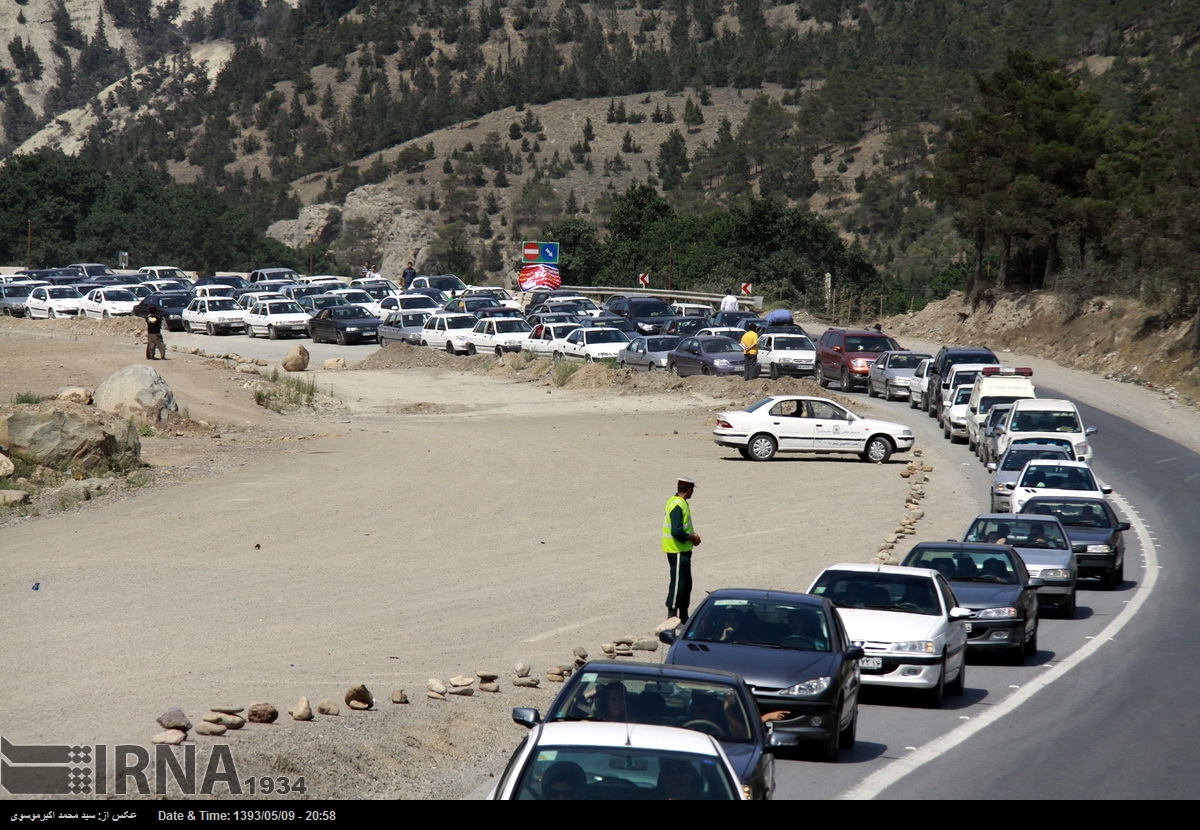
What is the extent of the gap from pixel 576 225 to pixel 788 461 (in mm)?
58525

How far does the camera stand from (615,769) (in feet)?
23.2

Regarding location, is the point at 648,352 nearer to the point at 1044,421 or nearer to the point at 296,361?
the point at 296,361

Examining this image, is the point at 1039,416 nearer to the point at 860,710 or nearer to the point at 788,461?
the point at 788,461

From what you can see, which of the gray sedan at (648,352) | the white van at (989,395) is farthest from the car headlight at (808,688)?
the gray sedan at (648,352)

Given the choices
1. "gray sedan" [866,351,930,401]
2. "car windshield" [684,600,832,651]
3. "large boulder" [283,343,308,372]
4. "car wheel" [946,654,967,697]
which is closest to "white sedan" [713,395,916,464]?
"gray sedan" [866,351,930,401]

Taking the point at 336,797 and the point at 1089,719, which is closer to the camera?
the point at 336,797

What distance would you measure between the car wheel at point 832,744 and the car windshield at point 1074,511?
12049mm

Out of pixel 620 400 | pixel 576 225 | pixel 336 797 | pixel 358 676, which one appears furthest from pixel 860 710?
pixel 576 225

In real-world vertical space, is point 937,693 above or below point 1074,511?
above

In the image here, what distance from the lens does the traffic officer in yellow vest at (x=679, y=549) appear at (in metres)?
15.9

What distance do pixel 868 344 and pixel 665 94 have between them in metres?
116

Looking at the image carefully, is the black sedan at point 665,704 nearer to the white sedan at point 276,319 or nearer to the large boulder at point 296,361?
the large boulder at point 296,361

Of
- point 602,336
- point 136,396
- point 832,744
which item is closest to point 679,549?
point 832,744

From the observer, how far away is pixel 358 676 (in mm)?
13258
